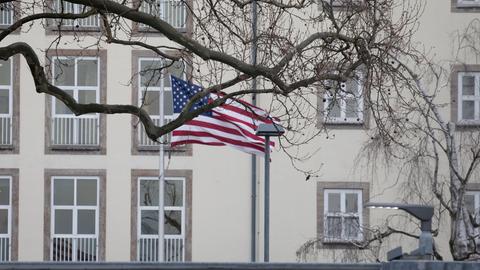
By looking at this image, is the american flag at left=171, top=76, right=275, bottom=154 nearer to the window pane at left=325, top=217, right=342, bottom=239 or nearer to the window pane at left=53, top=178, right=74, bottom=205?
the window pane at left=325, top=217, right=342, bottom=239

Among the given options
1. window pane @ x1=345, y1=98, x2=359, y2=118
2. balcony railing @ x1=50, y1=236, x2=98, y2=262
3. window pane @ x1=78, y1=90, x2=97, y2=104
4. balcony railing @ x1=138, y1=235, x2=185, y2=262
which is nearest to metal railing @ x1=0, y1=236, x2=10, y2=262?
balcony railing @ x1=50, y1=236, x2=98, y2=262

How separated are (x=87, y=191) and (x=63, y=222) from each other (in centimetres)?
104

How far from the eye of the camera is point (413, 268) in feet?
74.5

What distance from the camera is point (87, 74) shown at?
148ft

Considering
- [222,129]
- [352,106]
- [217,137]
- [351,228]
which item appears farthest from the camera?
[351,228]

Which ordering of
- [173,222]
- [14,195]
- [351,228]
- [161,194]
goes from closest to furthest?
[161,194] → [351,228] → [14,195] → [173,222]

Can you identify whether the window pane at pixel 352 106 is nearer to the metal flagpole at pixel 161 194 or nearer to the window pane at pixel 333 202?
the window pane at pixel 333 202

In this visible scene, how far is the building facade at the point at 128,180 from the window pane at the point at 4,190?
0.03m

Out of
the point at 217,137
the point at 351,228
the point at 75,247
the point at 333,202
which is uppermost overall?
the point at 217,137

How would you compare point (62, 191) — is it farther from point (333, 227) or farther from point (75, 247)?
point (333, 227)

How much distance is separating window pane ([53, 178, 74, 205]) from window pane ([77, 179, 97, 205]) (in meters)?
0.24

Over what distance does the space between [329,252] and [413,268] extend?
21115 millimetres

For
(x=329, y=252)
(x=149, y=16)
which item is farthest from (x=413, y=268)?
(x=329, y=252)

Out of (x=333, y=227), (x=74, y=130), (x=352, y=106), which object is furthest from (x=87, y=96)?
(x=352, y=106)
